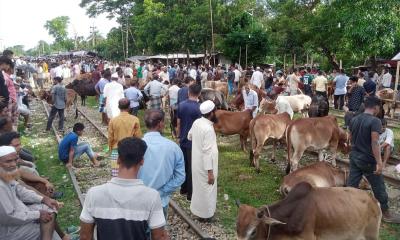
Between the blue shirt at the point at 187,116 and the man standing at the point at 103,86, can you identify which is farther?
the man standing at the point at 103,86

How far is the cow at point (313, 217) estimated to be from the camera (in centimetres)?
443

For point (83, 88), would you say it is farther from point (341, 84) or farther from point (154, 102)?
point (341, 84)

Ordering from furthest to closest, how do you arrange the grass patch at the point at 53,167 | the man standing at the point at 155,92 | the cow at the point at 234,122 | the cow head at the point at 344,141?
the man standing at the point at 155,92 → the cow at the point at 234,122 → the cow head at the point at 344,141 → the grass patch at the point at 53,167

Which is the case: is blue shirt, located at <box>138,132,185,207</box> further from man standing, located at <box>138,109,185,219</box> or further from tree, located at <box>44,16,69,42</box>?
tree, located at <box>44,16,69,42</box>

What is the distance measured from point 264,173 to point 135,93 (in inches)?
189

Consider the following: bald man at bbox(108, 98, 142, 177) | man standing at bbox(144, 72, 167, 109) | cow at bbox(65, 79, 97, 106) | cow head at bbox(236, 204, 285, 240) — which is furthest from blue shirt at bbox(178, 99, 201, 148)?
cow at bbox(65, 79, 97, 106)

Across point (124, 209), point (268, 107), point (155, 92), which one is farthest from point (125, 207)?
point (268, 107)

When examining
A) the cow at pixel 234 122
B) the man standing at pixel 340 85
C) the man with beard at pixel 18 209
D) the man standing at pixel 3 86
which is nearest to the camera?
the man with beard at pixel 18 209

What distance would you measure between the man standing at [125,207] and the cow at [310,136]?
6390 millimetres

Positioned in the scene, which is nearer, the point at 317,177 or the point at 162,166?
the point at 162,166

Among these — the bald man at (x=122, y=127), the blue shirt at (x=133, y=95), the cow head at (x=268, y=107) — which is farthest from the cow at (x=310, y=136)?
the blue shirt at (x=133, y=95)

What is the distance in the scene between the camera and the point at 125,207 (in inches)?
118

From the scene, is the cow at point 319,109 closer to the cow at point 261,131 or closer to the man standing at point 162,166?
the cow at point 261,131

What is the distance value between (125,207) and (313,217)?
2501 mm
